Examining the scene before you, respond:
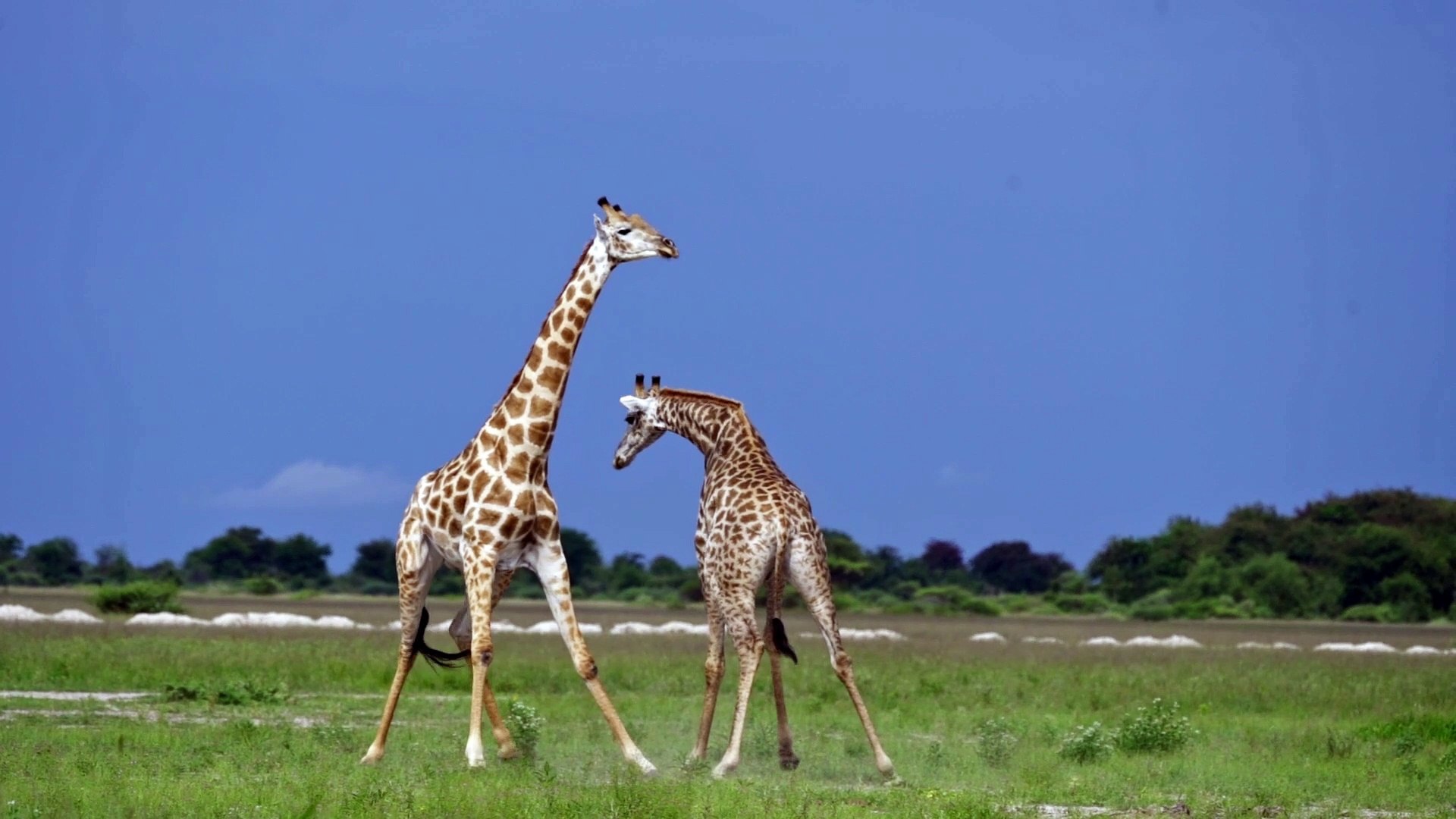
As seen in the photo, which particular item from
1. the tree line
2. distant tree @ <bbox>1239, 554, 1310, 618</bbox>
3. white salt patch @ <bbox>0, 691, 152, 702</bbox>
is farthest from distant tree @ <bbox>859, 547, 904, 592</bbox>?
white salt patch @ <bbox>0, 691, 152, 702</bbox>

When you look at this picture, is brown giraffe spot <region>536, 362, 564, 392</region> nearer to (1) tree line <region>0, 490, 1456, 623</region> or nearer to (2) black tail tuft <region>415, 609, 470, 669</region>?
(2) black tail tuft <region>415, 609, 470, 669</region>

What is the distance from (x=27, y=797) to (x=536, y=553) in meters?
4.26

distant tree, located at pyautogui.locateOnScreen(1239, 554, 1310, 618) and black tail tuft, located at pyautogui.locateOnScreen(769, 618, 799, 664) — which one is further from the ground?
distant tree, located at pyautogui.locateOnScreen(1239, 554, 1310, 618)

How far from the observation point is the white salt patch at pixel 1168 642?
3838cm

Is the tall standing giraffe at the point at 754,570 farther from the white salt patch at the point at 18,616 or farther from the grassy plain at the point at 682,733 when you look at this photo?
the white salt patch at the point at 18,616

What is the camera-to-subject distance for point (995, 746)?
1502 centimetres

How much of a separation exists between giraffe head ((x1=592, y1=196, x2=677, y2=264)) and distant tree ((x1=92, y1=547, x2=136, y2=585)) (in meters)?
62.8

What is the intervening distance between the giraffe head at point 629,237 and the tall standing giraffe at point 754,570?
7.34 feet

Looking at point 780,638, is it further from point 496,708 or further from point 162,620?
point 162,620

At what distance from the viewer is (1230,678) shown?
2509 cm

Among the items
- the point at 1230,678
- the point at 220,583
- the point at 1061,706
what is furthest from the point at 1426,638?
the point at 220,583

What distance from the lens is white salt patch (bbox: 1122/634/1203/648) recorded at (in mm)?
38375

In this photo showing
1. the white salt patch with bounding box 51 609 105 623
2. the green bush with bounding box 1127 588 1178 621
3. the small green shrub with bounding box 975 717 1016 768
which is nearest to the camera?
the small green shrub with bounding box 975 717 1016 768

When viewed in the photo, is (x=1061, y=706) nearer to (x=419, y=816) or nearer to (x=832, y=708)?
(x=832, y=708)
